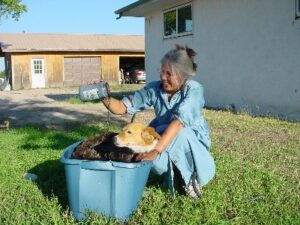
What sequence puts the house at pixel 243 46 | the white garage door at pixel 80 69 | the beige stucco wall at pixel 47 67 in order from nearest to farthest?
the house at pixel 243 46 → the beige stucco wall at pixel 47 67 → the white garage door at pixel 80 69

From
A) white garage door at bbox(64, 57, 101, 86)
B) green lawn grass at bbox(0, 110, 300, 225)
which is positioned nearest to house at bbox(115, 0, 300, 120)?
green lawn grass at bbox(0, 110, 300, 225)

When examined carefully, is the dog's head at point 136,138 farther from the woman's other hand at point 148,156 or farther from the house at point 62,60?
the house at point 62,60

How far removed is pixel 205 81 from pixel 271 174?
7.86 meters

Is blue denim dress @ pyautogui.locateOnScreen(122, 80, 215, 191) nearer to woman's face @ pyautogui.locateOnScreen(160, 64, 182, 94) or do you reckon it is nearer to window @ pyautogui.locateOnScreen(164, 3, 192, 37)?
woman's face @ pyautogui.locateOnScreen(160, 64, 182, 94)

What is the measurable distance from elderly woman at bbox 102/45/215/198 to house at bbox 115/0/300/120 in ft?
18.4

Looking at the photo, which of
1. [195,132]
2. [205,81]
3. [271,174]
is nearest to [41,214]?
[195,132]

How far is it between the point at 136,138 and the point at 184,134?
0.51m

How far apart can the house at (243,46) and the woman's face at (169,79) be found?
18.8ft

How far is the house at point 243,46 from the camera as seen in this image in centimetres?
Answer: 905

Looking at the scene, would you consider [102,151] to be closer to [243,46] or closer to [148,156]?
[148,156]

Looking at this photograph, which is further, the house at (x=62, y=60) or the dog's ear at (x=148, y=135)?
the house at (x=62, y=60)

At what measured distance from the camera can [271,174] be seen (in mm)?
4535

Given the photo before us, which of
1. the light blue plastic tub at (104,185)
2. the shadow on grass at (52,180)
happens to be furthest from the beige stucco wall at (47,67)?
the light blue plastic tub at (104,185)

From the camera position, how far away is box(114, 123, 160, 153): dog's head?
3.29 m
